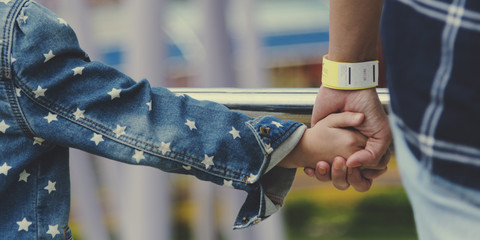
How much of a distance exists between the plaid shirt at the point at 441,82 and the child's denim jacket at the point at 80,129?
382 mm

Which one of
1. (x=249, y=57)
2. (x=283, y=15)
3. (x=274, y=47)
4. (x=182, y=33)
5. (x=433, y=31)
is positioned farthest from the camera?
(x=283, y=15)

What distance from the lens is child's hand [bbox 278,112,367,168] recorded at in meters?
1.07

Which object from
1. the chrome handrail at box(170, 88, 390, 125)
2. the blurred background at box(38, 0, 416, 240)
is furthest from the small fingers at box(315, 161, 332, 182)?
the blurred background at box(38, 0, 416, 240)

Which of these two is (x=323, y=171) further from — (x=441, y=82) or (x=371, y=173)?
(x=441, y=82)

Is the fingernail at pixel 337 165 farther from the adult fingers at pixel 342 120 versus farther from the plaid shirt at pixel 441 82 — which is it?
the plaid shirt at pixel 441 82

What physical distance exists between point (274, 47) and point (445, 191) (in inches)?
255

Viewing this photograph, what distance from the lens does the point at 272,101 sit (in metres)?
0.98

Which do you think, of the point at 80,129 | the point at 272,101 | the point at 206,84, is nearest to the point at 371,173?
the point at 272,101

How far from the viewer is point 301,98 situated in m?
0.97

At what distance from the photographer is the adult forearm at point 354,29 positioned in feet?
3.23

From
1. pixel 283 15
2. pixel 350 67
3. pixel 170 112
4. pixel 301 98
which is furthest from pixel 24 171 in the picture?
pixel 283 15

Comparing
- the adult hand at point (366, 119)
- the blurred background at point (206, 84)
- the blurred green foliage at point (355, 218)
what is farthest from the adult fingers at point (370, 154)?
the blurred green foliage at point (355, 218)

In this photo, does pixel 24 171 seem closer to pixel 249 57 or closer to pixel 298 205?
pixel 249 57

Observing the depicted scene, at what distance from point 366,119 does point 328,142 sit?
8 cm
